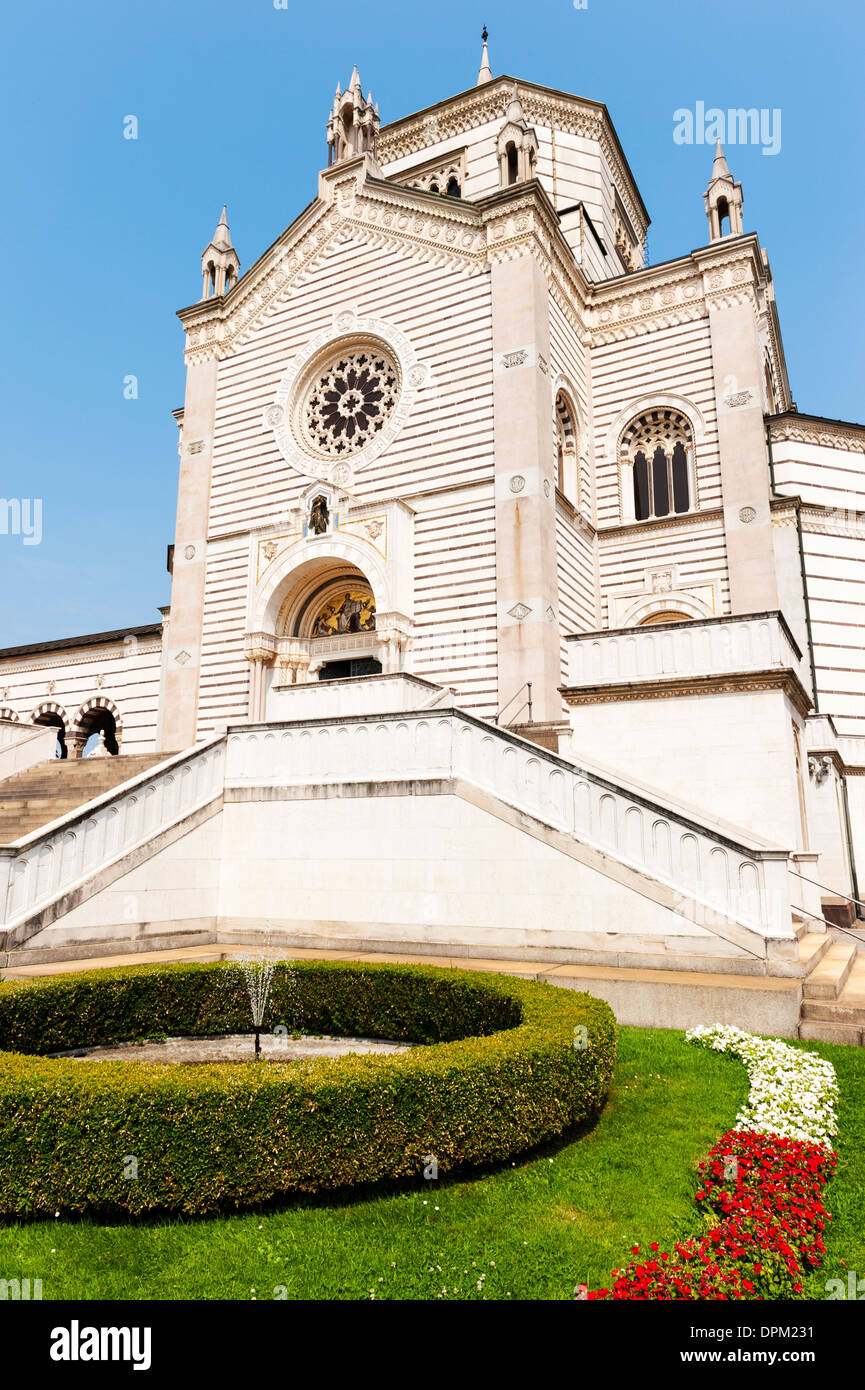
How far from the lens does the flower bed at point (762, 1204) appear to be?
13.6 feet

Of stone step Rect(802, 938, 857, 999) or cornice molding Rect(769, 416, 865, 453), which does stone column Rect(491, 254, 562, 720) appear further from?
stone step Rect(802, 938, 857, 999)

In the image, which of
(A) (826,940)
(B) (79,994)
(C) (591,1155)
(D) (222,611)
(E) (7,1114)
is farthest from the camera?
(D) (222,611)

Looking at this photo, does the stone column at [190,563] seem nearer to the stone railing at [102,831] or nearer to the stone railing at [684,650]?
the stone railing at [102,831]

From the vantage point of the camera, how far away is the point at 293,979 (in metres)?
9.77

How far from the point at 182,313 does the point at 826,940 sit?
2911 cm

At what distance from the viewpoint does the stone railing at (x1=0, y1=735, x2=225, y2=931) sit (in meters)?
12.4

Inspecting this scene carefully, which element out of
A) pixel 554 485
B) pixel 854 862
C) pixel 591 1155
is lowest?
pixel 591 1155

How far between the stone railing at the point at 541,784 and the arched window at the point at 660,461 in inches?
605

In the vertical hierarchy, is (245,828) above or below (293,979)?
above

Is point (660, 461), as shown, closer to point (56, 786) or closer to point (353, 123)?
point (353, 123)

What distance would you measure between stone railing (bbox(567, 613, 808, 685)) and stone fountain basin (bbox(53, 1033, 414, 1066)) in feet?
28.3

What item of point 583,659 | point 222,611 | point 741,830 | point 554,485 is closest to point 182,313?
point 222,611
